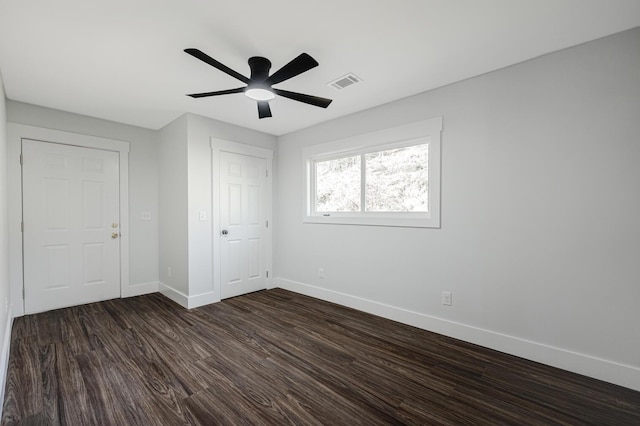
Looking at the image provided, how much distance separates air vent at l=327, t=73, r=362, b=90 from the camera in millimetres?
2648

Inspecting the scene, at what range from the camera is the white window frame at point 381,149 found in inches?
115

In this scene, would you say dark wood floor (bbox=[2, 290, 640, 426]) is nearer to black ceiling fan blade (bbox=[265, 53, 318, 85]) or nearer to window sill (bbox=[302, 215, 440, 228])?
window sill (bbox=[302, 215, 440, 228])

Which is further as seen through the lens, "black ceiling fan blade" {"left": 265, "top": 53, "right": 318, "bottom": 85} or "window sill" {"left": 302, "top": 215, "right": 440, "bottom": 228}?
"window sill" {"left": 302, "top": 215, "right": 440, "bottom": 228}

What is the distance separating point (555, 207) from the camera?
225 cm

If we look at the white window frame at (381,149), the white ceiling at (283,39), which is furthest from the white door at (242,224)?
the white ceiling at (283,39)

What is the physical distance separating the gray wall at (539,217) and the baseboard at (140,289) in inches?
139

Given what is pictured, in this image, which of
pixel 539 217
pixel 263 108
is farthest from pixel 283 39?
pixel 539 217

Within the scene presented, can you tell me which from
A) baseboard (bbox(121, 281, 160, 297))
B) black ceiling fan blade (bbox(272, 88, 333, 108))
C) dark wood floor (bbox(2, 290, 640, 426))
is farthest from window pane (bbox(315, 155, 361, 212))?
baseboard (bbox(121, 281, 160, 297))

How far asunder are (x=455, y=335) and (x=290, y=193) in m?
2.92

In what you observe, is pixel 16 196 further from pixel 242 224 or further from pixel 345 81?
pixel 345 81

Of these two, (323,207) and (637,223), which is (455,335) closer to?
(637,223)

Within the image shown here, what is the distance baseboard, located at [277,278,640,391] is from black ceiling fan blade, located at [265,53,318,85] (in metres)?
2.64

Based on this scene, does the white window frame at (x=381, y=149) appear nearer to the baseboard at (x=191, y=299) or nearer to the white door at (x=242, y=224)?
the white door at (x=242, y=224)

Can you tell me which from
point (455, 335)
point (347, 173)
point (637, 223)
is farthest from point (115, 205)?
point (637, 223)
